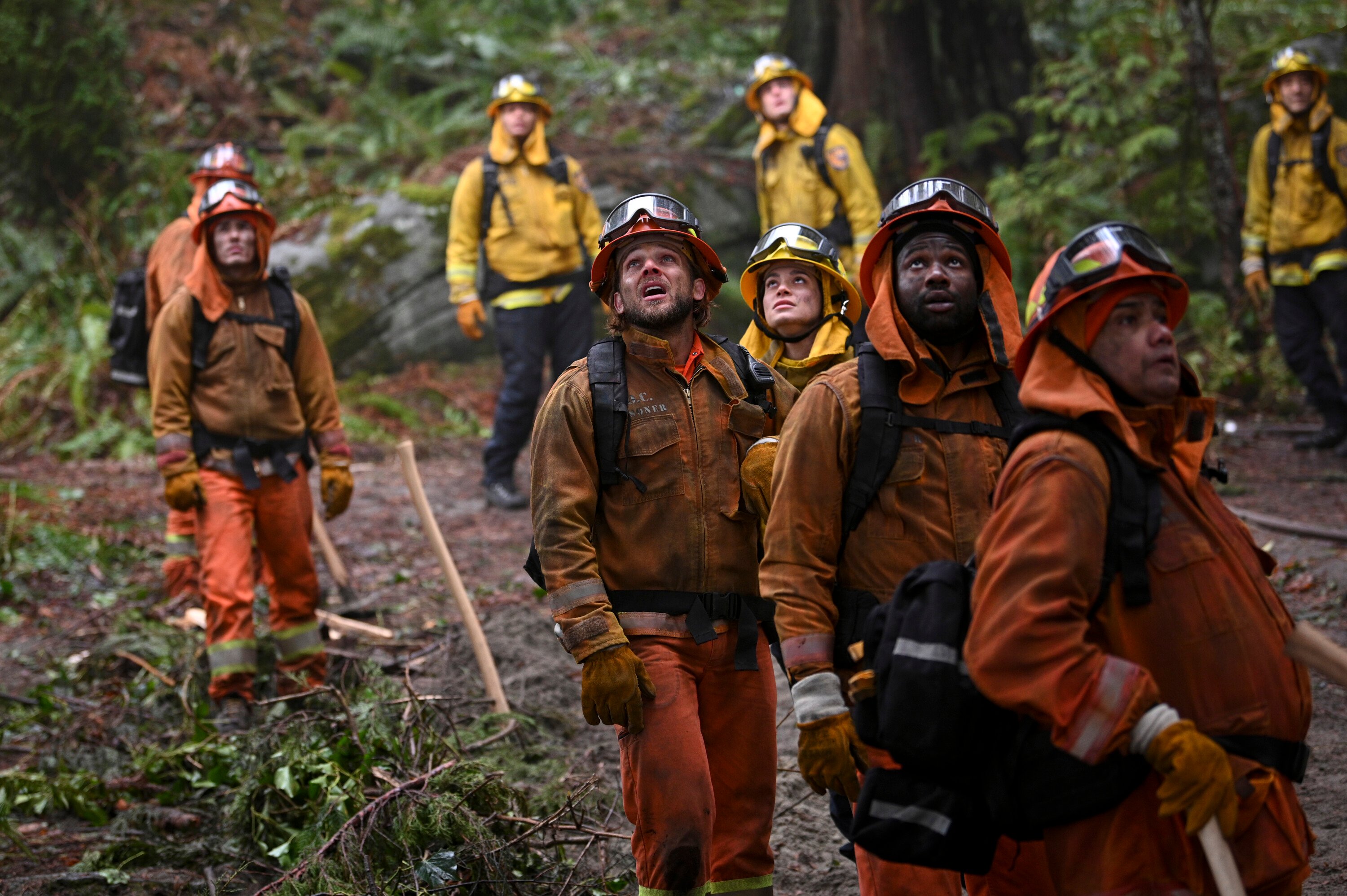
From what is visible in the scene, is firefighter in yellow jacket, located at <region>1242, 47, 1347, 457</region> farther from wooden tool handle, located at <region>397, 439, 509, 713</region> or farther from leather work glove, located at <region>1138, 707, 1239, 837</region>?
leather work glove, located at <region>1138, 707, 1239, 837</region>

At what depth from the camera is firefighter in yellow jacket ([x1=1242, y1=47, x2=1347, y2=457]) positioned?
31.0 ft

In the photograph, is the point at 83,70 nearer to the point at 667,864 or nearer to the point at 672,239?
the point at 672,239

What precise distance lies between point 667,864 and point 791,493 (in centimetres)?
118

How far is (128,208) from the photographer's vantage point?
14133 millimetres

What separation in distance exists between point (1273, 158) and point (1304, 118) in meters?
0.37

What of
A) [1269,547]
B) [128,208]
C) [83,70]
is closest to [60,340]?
[128,208]

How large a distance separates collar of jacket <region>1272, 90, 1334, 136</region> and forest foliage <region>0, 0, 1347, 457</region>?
132 cm

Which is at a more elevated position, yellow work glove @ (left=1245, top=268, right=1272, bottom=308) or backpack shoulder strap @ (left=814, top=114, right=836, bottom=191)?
backpack shoulder strap @ (left=814, top=114, right=836, bottom=191)

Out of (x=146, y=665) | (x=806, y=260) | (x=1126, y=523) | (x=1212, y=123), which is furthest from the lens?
(x=1212, y=123)

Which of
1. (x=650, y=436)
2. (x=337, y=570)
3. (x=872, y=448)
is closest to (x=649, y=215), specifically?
(x=650, y=436)

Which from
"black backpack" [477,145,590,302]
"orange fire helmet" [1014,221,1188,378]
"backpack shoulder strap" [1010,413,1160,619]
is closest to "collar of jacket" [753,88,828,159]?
"black backpack" [477,145,590,302]

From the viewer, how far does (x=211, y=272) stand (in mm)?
6574

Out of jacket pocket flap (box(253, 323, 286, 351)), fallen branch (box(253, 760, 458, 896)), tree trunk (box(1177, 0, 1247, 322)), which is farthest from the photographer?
tree trunk (box(1177, 0, 1247, 322))

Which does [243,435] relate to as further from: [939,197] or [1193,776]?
[1193,776]
